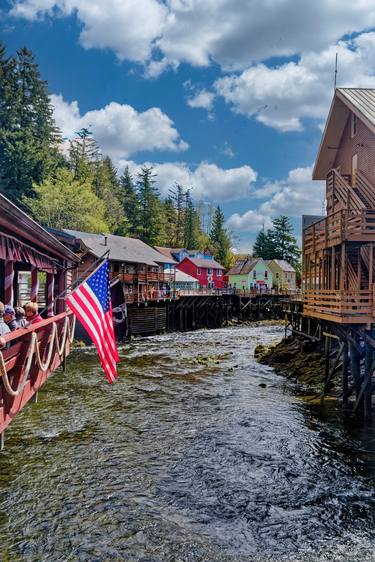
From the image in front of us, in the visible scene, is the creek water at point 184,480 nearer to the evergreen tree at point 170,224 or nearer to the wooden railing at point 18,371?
the wooden railing at point 18,371

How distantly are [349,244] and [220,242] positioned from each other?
82105 millimetres

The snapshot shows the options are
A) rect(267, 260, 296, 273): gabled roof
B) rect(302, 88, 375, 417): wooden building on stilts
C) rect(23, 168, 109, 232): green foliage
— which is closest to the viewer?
rect(302, 88, 375, 417): wooden building on stilts

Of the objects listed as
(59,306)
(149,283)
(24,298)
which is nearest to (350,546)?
(59,306)

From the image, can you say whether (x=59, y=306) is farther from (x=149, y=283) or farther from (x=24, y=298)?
(x=149, y=283)

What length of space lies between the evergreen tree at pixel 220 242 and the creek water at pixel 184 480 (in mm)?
79213

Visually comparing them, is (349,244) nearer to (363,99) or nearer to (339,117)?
(363,99)

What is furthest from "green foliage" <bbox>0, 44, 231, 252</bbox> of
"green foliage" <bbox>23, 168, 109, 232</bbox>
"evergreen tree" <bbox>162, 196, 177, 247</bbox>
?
"evergreen tree" <bbox>162, 196, 177, 247</bbox>

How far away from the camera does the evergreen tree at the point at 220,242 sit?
95.8 meters

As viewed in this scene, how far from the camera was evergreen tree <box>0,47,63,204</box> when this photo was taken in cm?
5212

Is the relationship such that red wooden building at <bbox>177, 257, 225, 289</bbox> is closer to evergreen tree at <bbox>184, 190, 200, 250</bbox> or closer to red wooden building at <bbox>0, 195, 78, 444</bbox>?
evergreen tree at <bbox>184, 190, 200, 250</bbox>

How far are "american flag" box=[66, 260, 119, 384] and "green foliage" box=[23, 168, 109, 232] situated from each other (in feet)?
136

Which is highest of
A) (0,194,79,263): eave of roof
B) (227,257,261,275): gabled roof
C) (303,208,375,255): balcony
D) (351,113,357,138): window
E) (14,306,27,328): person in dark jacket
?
(351,113,357,138): window

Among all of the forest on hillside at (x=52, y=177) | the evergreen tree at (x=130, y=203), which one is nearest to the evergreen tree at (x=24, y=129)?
the forest on hillside at (x=52, y=177)

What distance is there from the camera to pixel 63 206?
48.8 metres
